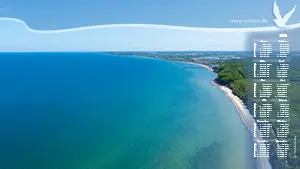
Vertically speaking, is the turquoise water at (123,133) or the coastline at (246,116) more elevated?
the coastline at (246,116)

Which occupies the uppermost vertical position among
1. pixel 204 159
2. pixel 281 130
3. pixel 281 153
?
pixel 281 130

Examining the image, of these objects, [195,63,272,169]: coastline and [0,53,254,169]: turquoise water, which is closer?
[195,63,272,169]: coastline

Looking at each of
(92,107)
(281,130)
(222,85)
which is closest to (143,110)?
(92,107)

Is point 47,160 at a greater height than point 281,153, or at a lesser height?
lesser

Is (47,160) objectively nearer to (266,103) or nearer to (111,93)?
(266,103)

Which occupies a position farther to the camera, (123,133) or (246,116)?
(246,116)

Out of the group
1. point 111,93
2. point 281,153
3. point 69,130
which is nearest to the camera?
point 281,153

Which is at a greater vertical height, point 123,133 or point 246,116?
point 246,116

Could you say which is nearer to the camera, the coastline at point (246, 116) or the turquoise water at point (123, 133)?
the coastline at point (246, 116)

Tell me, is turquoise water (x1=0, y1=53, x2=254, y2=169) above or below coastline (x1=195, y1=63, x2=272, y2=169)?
below

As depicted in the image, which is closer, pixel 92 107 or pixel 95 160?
pixel 95 160

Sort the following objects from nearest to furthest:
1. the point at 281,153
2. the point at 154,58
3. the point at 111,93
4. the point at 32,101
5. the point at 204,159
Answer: the point at 281,153, the point at 204,159, the point at 32,101, the point at 111,93, the point at 154,58
